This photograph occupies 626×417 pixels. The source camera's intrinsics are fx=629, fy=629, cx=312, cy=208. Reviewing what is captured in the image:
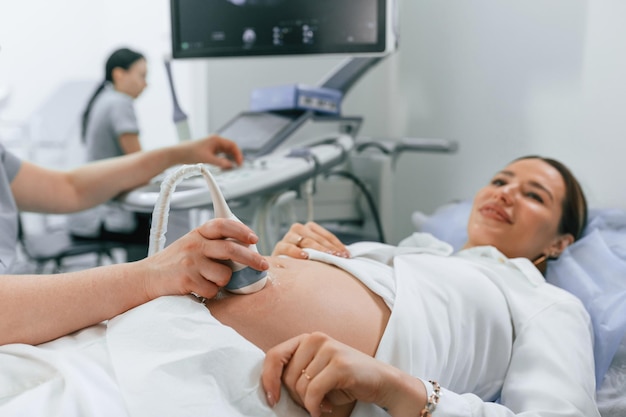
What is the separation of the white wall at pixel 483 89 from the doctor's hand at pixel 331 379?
35.2 inches

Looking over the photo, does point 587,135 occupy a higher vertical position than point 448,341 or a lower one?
higher

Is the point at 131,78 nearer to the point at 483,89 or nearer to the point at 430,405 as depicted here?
the point at 483,89

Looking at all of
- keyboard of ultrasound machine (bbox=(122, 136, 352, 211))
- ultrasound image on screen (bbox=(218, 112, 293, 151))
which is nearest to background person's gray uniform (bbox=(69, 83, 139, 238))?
ultrasound image on screen (bbox=(218, 112, 293, 151))

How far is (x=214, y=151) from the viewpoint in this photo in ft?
5.54

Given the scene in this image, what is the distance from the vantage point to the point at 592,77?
151 cm

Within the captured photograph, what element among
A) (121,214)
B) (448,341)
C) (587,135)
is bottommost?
(121,214)

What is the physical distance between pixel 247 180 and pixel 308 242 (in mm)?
397

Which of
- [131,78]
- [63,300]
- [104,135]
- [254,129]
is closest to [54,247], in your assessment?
[104,135]

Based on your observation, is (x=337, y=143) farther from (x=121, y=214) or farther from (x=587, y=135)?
(x=121, y=214)

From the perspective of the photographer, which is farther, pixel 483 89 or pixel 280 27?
pixel 483 89

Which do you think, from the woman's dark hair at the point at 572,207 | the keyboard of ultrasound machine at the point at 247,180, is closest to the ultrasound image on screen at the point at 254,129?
the keyboard of ultrasound machine at the point at 247,180

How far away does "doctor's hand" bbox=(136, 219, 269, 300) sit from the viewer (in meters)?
0.81

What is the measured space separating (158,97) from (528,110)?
3153 mm

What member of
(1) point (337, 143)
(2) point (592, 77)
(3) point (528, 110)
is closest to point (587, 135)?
(2) point (592, 77)
